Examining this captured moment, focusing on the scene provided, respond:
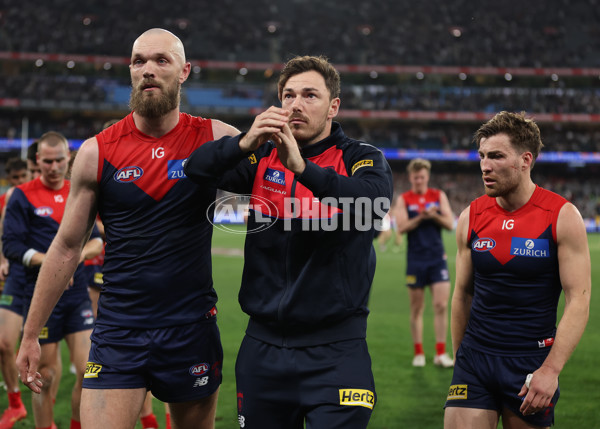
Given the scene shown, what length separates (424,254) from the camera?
8898 millimetres

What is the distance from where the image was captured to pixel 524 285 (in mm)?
3664

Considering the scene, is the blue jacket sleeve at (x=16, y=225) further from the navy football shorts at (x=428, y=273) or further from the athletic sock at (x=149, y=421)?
the navy football shorts at (x=428, y=273)

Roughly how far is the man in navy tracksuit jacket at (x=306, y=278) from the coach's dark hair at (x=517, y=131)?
0.96m

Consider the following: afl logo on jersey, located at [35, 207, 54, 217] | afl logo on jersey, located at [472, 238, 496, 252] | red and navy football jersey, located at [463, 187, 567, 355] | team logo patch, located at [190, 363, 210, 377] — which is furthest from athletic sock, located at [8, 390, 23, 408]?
afl logo on jersey, located at [472, 238, 496, 252]

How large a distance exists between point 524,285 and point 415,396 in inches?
155

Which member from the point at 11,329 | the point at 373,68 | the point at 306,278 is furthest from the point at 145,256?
the point at 373,68

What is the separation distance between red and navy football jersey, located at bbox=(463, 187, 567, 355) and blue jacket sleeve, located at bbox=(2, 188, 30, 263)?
12.8 ft

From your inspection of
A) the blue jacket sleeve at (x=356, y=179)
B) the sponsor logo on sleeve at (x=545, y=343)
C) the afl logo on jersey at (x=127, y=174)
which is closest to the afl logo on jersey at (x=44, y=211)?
the afl logo on jersey at (x=127, y=174)

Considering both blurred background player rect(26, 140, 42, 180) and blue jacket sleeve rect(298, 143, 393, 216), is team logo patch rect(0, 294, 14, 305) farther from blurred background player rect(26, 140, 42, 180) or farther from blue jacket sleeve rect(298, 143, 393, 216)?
blue jacket sleeve rect(298, 143, 393, 216)

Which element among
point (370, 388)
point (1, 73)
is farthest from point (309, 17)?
point (370, 388)

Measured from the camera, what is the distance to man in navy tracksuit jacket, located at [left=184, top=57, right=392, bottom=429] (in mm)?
3016

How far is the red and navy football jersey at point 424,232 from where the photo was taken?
350 inches

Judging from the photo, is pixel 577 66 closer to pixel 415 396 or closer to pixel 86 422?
pixel 415 396

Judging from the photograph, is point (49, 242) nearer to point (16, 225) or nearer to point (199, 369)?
point (16, 225)
